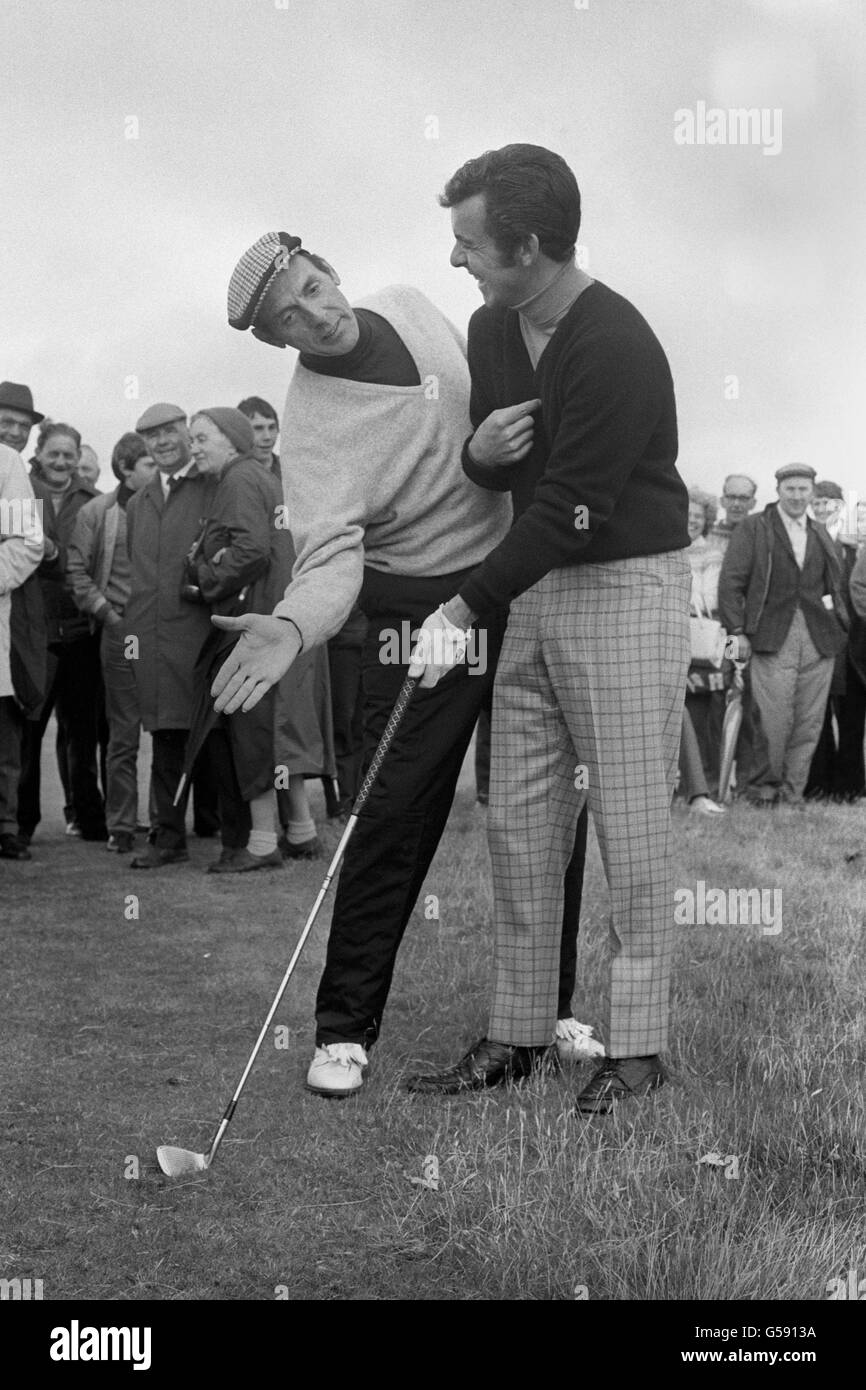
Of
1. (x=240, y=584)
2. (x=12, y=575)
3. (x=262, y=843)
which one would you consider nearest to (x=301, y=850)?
(x=262, y=843)

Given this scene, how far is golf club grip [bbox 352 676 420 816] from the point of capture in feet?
13.8

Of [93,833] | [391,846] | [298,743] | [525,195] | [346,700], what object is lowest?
[93,833]

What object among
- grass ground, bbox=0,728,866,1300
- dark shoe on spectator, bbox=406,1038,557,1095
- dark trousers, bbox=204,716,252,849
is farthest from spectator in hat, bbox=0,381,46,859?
dark shoe on spectator, bbox=406,1038,557,1095

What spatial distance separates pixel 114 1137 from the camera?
400 cm

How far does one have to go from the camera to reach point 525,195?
12.8 ft

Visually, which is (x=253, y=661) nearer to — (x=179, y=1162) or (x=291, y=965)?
(x=291, y=965)

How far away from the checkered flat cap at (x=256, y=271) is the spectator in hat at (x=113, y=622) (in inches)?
181

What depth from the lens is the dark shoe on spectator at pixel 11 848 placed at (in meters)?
8.32

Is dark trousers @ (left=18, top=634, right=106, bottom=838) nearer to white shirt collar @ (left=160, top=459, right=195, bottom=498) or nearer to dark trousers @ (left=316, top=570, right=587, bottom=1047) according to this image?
white shirt collar @ (left=160, top=459, right=195, bottom=498)

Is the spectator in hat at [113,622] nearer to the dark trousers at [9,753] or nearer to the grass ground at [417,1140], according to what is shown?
the dark trousers at [9,753]

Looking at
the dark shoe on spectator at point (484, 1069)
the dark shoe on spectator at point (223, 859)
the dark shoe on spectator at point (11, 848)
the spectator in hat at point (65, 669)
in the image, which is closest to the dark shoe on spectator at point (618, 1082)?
the dark shoe on spectator at point (484, 1069)

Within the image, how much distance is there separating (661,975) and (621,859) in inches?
11.2

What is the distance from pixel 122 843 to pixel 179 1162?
17.0 ft
